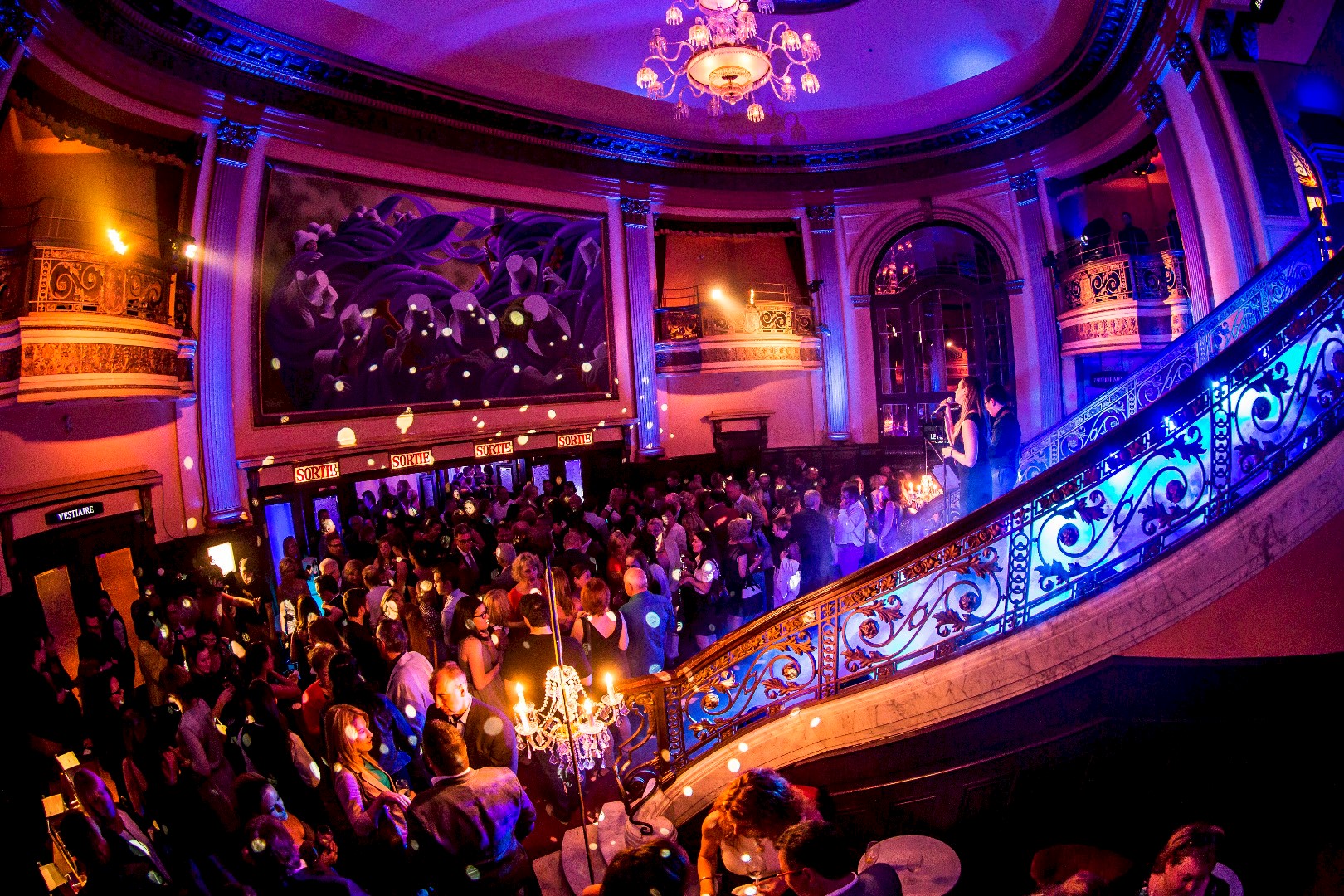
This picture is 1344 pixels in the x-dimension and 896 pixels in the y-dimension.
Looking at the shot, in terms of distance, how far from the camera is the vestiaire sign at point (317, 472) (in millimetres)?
9023

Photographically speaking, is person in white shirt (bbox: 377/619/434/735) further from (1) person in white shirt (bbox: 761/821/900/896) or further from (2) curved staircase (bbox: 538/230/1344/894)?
(1) person in white shirt (bbox: 761/821/900/896)

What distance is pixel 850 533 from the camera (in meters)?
7.16

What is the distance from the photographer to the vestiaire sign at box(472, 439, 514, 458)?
1073 cm

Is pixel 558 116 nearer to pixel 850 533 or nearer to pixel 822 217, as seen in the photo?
pixel 822 217

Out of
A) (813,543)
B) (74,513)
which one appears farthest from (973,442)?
(74,513)

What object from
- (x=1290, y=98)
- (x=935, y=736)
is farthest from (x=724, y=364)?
(x=935, y=736)

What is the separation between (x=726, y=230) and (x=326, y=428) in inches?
311

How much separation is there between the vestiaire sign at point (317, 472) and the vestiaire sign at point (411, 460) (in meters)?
0.76

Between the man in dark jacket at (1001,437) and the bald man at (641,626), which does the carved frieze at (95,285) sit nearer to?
the bald man at (641,626)

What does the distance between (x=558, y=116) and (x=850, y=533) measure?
782cm

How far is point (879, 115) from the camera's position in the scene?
12023 millimetres

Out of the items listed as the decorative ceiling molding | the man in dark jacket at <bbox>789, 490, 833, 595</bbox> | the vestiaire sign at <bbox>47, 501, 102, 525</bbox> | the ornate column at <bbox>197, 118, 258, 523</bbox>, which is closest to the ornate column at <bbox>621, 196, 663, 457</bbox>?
the decorative ceiling molding

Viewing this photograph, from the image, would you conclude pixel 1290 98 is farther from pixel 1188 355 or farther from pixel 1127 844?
pixel 1127 844

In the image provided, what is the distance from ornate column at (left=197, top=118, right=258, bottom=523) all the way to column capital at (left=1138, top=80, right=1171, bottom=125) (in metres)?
10.8
